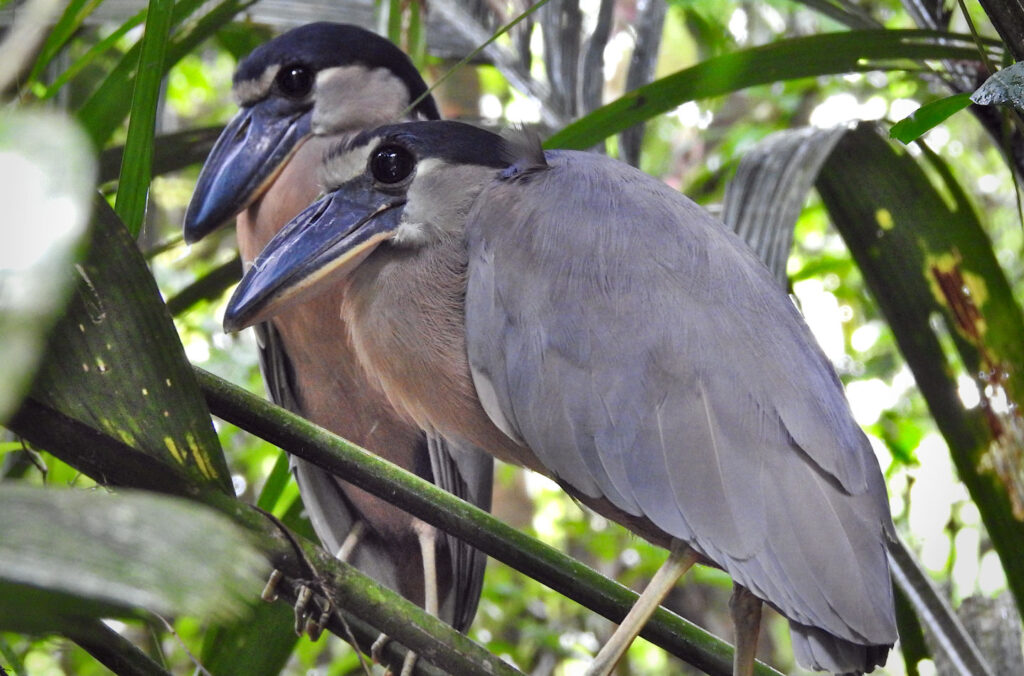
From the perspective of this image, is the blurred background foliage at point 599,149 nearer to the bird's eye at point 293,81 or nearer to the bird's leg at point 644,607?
the bird's eye at point 293,81

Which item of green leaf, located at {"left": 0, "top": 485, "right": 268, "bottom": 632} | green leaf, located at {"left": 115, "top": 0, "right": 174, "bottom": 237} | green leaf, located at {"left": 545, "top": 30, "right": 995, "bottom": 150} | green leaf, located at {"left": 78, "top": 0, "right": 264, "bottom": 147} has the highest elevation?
green leaf, located at {"left": 545, "top": 30, "right": 995, "bottom": 150}

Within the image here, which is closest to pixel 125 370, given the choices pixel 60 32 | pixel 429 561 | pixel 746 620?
pixel 60 32

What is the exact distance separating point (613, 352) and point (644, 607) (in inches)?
11.7

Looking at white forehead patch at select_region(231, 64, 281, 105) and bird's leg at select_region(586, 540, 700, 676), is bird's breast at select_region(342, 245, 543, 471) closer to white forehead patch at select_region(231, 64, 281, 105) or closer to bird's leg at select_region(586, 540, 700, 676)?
bird's leg at select_region(586, 540, 700, 676)

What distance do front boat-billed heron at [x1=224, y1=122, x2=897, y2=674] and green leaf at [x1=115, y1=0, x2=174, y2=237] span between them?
23cm

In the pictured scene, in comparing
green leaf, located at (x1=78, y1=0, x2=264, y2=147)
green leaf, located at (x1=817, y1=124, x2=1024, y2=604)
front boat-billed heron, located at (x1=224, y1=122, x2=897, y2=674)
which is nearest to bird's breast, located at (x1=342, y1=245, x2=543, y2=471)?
front boat-billed heron, located at (x1=224, y1=122, x2=897, y2=674)

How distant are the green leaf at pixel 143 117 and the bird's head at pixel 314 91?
2.76 feet

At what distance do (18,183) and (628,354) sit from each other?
3.11 ft

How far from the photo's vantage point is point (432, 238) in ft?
4.75

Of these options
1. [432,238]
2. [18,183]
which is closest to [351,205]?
[432,238]

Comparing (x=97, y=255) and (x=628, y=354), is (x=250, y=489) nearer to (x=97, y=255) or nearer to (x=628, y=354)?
(x=628, y=354)

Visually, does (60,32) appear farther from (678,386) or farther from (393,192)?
(678,386)

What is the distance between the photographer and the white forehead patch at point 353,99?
2.01 metres

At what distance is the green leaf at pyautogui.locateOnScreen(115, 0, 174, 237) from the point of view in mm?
979
